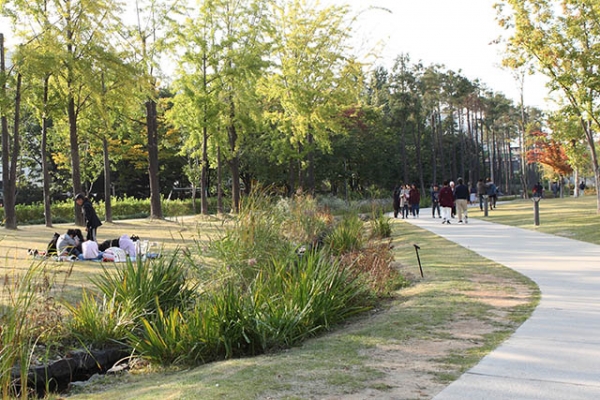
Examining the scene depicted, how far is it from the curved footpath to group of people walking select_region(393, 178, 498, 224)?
38.7ft

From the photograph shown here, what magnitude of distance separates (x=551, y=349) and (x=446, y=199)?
18249 mm

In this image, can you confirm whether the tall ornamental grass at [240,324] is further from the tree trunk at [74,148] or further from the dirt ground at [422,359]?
the tree trunk at [74,148]

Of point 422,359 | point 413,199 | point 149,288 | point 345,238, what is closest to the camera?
point 422,359

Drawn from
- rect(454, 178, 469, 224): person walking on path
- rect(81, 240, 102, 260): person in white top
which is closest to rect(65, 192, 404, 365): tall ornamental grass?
rect(81, 240, 102, 260): person in white top

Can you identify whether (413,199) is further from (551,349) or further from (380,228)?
(551,349)

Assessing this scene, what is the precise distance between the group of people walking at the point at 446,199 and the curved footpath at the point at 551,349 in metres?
11.8

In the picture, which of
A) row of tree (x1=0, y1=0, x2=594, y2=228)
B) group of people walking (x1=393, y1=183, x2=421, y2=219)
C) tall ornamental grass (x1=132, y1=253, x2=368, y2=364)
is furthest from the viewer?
group of people walking (x1=393, y1=183, x2=421, y2=219)

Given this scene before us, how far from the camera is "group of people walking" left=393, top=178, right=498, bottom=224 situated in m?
23.3

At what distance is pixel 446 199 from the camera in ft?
76.4

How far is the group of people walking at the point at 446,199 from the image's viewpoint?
23.3m

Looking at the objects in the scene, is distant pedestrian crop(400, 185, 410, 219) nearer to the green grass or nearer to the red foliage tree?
the green grass

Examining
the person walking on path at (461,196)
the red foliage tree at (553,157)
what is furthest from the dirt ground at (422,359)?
the red foliage tree at (553,157)

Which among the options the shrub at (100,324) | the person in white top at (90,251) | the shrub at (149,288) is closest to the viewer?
the shrub at (100,324)

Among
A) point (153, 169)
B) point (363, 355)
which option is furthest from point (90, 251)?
point (153, 169)
